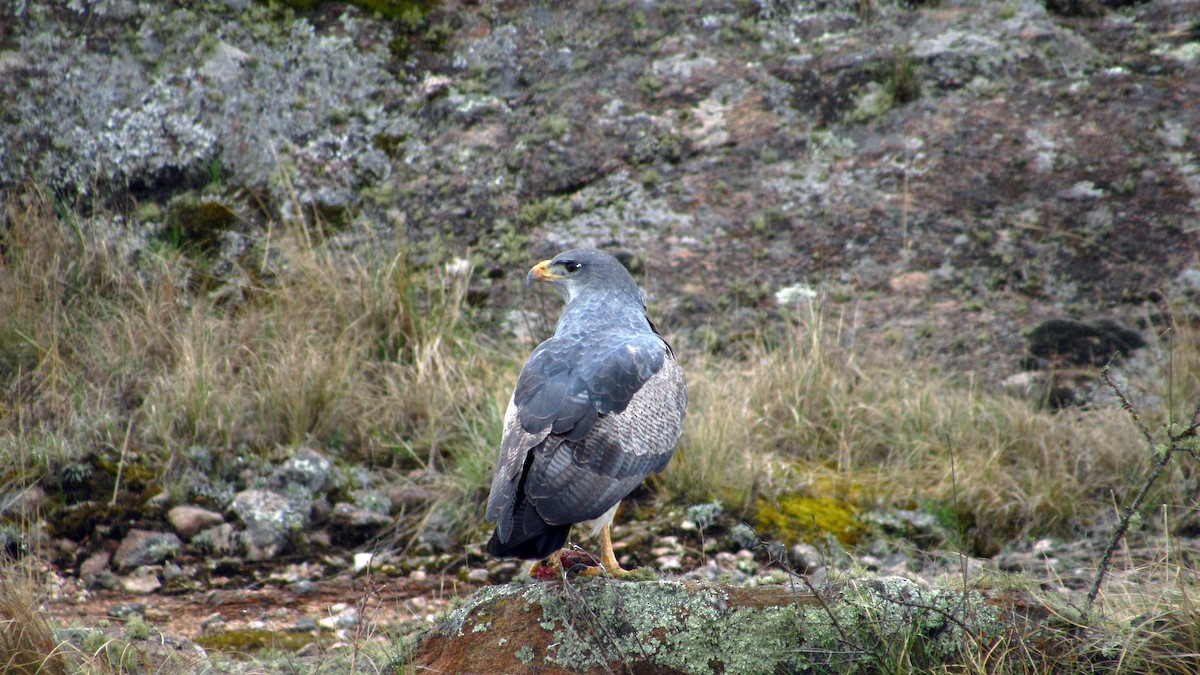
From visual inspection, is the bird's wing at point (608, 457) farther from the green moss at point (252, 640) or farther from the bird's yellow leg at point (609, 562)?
the green moss at point (252, 640)

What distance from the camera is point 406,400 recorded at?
5090mm

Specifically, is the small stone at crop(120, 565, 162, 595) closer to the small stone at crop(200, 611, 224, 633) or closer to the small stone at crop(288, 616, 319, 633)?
the small stone at crop(200, 611, 224, 633)

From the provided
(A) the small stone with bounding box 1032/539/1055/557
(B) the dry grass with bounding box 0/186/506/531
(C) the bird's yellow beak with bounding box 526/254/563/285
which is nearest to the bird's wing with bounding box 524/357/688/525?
(C) the bird's yellow beak with bounding box 526/254/563/285

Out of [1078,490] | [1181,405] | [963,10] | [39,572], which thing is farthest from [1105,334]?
[39,572]

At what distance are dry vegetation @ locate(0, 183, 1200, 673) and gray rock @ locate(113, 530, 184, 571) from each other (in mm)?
232

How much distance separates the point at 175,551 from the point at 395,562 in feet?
2.93

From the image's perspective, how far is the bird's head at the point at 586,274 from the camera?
13.0ft

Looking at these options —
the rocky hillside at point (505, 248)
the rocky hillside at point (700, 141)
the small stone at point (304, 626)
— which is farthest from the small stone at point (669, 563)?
the rocky hillside at point (700, 141)

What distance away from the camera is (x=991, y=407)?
16.1ft

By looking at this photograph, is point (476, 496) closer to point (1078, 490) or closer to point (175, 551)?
point (175, 551)

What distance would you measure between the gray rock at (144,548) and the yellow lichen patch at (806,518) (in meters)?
2.46

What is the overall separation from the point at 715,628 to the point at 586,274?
5.45ft

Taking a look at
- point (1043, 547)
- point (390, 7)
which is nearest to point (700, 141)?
point (390, 7)

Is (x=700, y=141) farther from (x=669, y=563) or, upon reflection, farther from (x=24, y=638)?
(x=24, y=638)
